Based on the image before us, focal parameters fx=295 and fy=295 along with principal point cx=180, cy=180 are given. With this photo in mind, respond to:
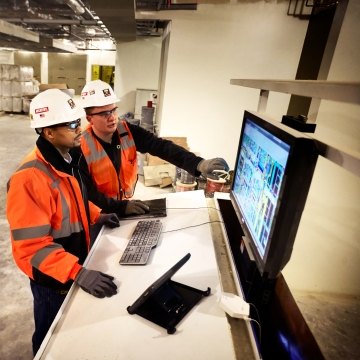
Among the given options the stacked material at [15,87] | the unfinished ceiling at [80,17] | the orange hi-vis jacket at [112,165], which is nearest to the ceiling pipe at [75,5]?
the unfinished ceiling at [80,17]

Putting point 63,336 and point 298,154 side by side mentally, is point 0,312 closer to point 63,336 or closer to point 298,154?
point 63,336

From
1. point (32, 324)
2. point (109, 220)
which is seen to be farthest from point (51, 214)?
point (32, 324)

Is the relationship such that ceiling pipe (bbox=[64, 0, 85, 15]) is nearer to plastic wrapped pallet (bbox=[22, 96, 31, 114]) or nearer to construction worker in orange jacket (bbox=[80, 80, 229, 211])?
construction worker in orange jacket (bbox=[80, 80, 229, 211])

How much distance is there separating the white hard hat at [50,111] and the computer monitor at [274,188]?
84 centimetres

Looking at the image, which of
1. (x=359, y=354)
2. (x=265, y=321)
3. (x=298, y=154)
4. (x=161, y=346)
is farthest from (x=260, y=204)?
(x=359, y=354)

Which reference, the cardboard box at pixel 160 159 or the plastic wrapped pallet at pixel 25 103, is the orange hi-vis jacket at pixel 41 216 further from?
the plastic wrapped pallet at pixel 25 103

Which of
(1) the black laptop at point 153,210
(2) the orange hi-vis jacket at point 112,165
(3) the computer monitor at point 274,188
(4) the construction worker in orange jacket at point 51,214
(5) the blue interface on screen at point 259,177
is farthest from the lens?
(2) the orange hi-vis jacket at point 112,165

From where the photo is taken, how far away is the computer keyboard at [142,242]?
50.3 inches

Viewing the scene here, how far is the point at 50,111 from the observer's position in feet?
4.34

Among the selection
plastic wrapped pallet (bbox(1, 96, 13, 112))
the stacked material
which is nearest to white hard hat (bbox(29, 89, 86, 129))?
the stacked material

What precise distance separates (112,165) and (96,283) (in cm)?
96

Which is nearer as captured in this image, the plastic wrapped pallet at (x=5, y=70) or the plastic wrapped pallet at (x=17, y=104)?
the plastic wrapped pallet at (x=5, y=70)

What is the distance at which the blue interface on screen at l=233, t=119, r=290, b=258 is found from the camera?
0.94 m

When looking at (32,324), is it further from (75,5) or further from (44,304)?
(75,5)
